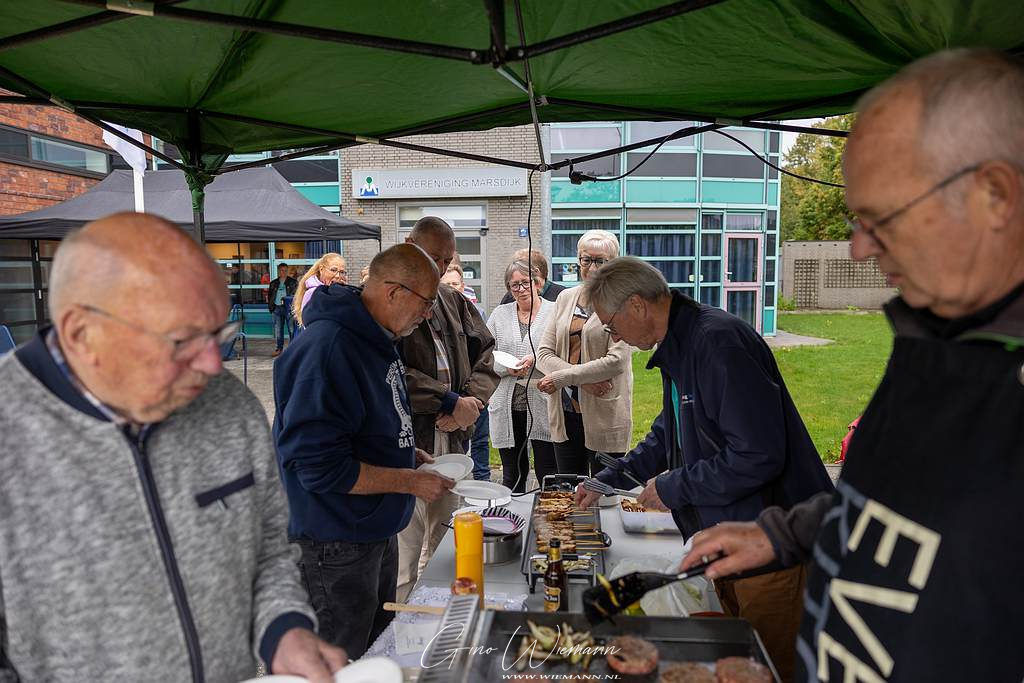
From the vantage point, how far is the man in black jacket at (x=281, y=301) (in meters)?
14.7

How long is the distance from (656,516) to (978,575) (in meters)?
1.94

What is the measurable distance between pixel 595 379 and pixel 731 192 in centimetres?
1286

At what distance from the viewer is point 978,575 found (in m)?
0.93

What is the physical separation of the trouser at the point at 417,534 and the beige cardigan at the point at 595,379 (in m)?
0.98

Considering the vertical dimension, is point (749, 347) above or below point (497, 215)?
below

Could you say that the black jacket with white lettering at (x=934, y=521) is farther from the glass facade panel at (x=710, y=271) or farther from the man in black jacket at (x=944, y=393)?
the glass facade panel at (x=710, y=271)

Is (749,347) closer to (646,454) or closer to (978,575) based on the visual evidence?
(646,454)


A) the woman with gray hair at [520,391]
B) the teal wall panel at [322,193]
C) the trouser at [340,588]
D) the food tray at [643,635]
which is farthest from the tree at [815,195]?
the food tray at [643,635]

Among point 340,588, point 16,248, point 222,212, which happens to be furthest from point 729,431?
point 16,248

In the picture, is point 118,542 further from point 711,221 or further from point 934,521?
point 711,221

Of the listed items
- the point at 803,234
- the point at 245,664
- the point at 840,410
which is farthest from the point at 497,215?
the point at 803,234

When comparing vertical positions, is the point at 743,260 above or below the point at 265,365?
above

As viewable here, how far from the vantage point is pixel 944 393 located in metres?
1.02

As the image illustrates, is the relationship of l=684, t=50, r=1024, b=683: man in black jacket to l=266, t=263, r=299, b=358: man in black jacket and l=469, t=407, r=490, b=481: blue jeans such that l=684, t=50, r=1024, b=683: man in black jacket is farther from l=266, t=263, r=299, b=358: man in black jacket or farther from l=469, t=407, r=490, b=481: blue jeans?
l=266, t=263, r=299, b=358: man in black jacket
